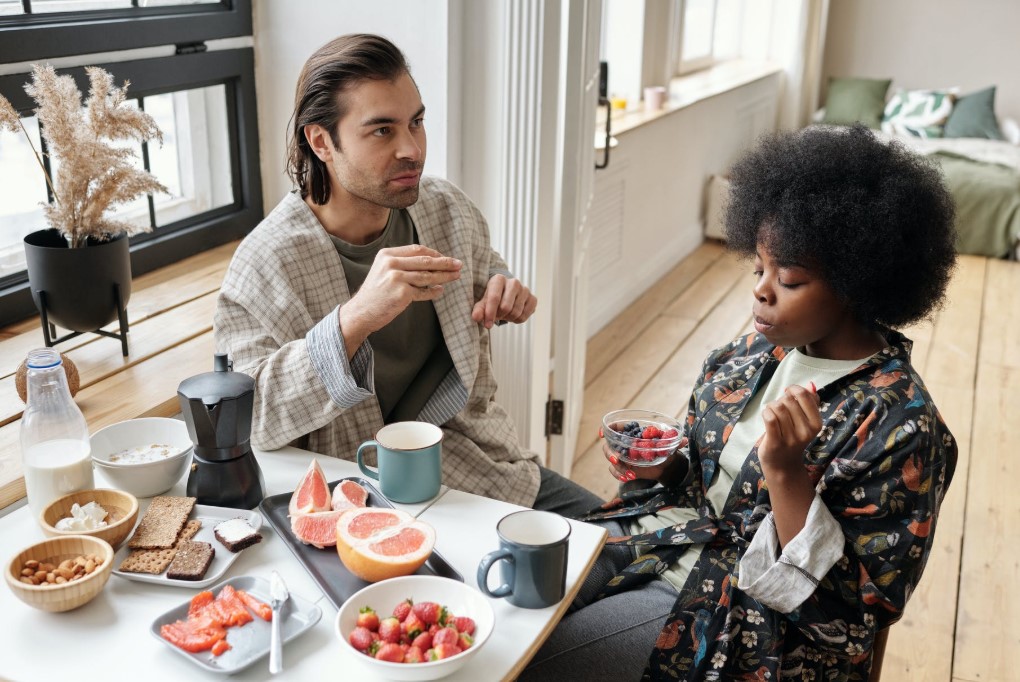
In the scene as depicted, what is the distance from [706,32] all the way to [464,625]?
5.14 m

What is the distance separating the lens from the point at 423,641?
1.03m

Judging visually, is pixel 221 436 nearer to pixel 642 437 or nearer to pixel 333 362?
pixel 333 362

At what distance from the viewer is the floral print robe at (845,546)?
1.27m

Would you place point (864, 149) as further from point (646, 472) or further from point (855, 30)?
point (855, 30)

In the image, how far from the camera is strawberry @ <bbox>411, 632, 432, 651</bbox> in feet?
3.35

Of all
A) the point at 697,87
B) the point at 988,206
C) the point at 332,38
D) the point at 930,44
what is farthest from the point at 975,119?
the point at 332,38

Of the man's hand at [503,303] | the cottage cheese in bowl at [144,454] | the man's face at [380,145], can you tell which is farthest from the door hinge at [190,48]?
the cottage cheese in bowl at [144,454]

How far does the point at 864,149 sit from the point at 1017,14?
6.10 metres

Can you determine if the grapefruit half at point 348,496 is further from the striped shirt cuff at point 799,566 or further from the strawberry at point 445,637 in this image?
the striped shirt cuff at point 799,566

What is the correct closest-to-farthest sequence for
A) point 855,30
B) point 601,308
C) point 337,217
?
point 337,217 → point 601,308 → point 855,30

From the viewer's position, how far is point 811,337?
141cm

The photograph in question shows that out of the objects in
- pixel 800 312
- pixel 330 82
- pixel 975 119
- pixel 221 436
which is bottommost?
pixel 975 119

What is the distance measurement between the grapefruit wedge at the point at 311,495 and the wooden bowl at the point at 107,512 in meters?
0.20

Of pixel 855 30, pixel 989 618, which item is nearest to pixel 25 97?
pixel 989 618
